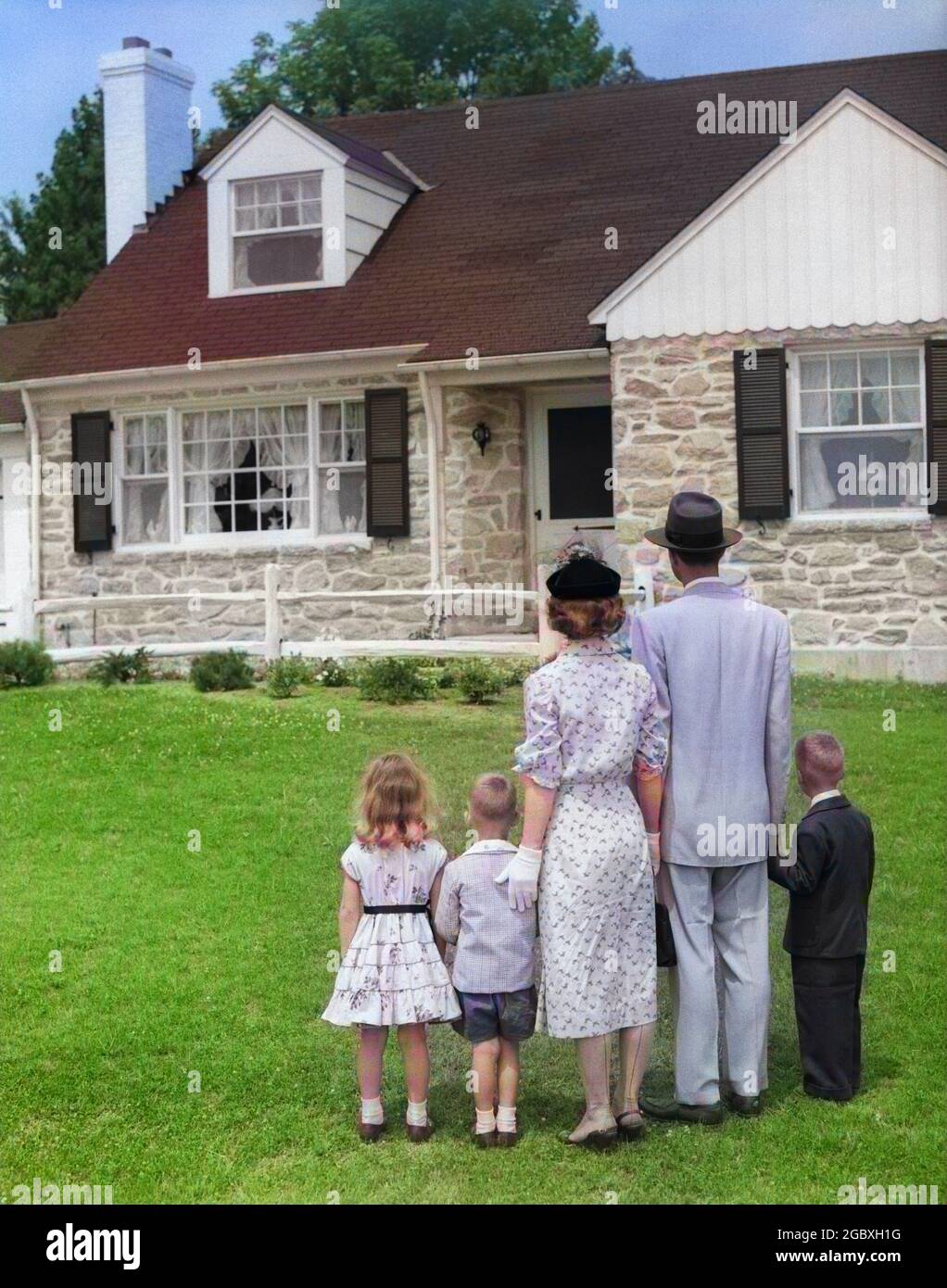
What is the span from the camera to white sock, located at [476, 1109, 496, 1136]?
15.2 feet

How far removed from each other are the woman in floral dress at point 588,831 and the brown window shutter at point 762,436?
7228mm

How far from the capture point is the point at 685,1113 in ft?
15.6

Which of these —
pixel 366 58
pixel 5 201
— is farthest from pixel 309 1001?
pixel 5 201

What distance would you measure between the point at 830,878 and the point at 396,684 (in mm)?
5746

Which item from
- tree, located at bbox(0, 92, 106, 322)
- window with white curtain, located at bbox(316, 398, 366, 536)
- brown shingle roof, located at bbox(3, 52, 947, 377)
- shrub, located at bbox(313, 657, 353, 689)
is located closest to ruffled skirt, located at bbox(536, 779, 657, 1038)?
shrub, located at bbox(313, 657, 353, 689)

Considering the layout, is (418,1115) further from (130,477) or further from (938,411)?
(130,477)

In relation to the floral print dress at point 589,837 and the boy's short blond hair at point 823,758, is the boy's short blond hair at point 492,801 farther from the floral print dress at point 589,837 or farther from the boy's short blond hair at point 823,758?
the boy's short blond hair at point 823,758

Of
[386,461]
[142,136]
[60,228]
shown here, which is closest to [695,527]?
[386,461]

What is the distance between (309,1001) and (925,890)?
108 inches

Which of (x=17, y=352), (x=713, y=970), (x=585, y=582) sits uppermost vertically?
(x=17, y=352)

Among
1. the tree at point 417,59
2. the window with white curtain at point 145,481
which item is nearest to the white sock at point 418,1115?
the window with white curtain at point 145,481

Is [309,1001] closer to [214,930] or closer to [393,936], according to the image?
[214,930]

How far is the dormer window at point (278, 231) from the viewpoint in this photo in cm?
1423

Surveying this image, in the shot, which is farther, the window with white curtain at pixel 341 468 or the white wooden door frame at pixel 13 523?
the white wooden door frame at pixel 13 523
